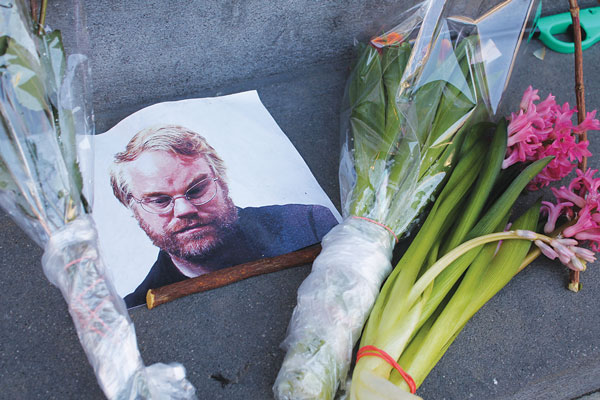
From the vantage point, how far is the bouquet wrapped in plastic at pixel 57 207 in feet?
2.60

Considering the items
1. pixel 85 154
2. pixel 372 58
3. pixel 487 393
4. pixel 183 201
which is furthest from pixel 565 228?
pixel 85 154

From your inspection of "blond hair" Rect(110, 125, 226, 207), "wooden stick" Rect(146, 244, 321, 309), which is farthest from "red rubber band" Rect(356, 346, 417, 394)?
"blond hair" Rect(110, 125, 226, 207)

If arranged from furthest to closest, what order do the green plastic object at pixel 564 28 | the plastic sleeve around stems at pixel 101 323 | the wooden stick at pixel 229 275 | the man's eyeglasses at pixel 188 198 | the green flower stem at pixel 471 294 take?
the green plastic object at pixel 564 28
the man's eyeglasses at pixel 188 198
the wooden stick at pixel 229 275
the green flower stem at pixel 471 294
the plastic sleeve around stems at pixel 101 323

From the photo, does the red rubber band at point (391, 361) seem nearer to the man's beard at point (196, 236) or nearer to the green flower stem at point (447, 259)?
the green flower stem at point (447, 259)

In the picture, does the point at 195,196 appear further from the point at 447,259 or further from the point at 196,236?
the point at 447,259

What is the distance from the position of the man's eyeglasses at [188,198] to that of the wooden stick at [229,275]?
0.59ft

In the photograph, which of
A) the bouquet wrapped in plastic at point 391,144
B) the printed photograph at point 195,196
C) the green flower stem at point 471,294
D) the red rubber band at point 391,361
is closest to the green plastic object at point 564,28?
the bouquet wrapped in plastic at point 391,144

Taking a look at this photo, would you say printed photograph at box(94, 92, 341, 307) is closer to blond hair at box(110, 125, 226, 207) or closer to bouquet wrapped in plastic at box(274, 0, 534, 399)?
blond hair at box(110, 125, 226, 207)

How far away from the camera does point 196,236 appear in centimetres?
109

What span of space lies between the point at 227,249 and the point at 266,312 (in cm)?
16

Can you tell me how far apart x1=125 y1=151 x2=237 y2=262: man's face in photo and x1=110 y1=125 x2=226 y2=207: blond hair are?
A: 12 mm

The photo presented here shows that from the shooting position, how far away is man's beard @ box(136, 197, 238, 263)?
3.50ft

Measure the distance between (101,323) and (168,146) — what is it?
0.52 metres

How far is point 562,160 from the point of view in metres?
1.08
